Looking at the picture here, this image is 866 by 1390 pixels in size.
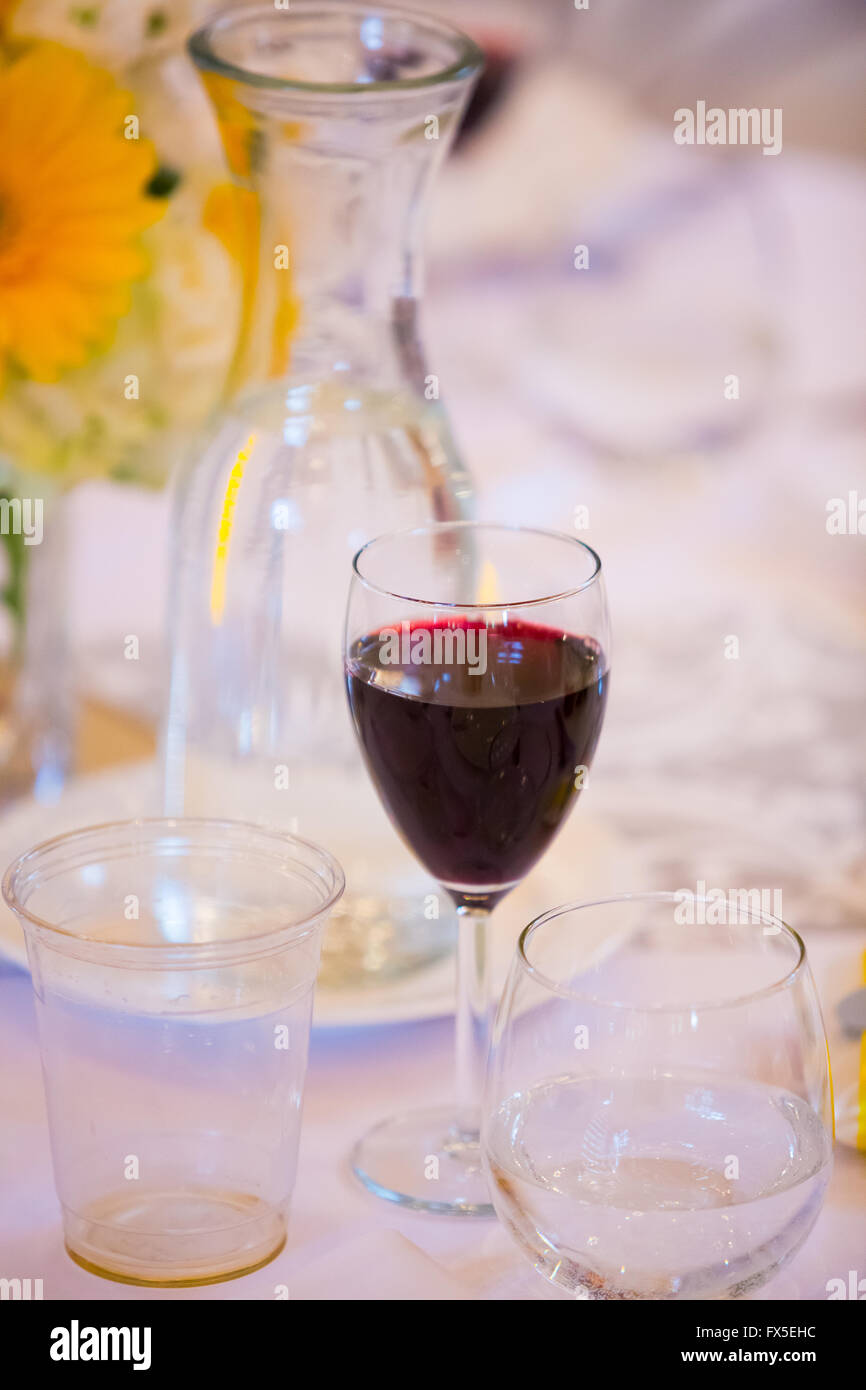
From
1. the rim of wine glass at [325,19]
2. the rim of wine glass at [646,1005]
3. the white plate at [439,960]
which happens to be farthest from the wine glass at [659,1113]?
the rim of wine glass at [325,19]

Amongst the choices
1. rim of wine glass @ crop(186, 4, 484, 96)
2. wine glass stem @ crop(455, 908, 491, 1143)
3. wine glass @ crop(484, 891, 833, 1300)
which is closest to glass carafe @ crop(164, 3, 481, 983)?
rim of wine glass @ crop(186, 4, 484, 96)

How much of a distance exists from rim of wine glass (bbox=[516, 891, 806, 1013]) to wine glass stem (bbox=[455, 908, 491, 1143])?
3.1 inches

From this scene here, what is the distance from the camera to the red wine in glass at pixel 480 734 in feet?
1.73

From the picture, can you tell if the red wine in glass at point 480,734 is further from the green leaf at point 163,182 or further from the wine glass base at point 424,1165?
the green leaf at point 163,182

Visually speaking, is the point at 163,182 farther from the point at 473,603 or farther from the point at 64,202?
the point at 473,603

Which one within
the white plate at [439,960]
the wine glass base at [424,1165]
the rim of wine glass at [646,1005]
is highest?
the rim of wine glass at [646,1005]

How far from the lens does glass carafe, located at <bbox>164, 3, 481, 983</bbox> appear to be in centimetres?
63

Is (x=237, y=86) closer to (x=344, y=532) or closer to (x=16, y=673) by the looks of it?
(x=344, y=532)

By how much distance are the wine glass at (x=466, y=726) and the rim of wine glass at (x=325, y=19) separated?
16 centimetres

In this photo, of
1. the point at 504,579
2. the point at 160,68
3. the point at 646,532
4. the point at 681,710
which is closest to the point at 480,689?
the point at 504,579

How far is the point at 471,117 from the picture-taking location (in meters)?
1.58

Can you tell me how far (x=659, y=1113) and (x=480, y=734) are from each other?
13 centimetres

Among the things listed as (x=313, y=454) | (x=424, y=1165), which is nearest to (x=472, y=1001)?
(x=424, y=1165)

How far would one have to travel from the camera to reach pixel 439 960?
27.0 inches
